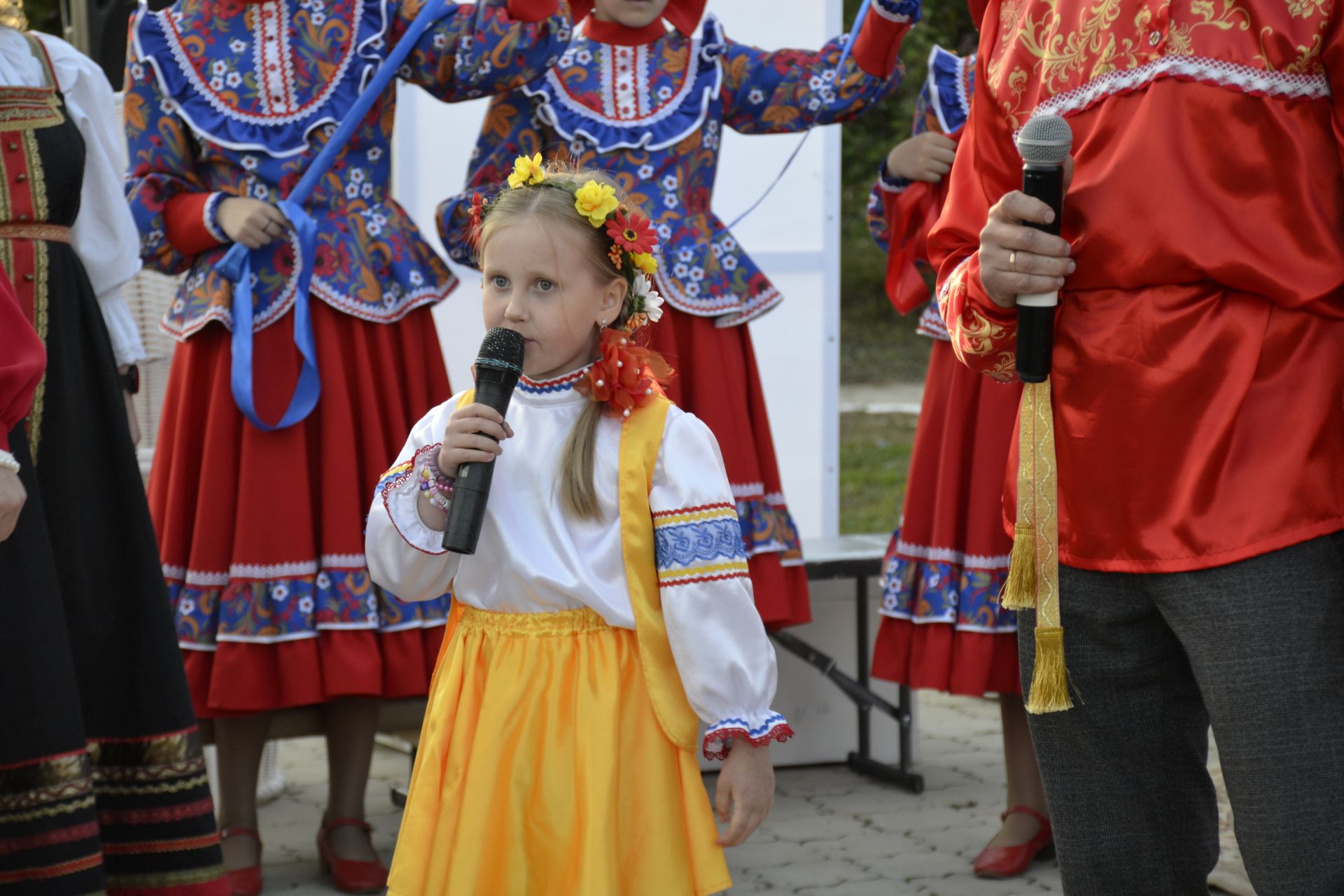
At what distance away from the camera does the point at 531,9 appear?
11.1ft

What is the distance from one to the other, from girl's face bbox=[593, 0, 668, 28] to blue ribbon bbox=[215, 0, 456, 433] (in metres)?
0.52

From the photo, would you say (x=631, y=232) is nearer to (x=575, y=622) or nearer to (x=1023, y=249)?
(x=575, y=622)

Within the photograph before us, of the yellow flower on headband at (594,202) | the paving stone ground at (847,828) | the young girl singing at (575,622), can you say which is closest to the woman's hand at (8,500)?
the young girl singing at (575,622)

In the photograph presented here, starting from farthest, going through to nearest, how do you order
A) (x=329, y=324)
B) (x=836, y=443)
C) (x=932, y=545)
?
1. (x=836, y=443)
2. (x=932, y=545)
3. (x=329, y=324)

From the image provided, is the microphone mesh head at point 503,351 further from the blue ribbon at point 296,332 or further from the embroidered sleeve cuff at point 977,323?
the blue ribbon at point 296,332

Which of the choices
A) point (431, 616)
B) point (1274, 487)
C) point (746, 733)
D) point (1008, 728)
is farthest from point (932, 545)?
point (1274, 487)

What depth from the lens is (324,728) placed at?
3539mm

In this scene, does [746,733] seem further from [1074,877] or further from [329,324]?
[329,324]

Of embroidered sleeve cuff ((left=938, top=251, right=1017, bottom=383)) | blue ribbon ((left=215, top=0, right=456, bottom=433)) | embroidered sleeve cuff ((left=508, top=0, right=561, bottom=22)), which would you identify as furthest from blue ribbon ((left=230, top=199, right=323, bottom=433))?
embroidered sleeve cuff ((left=938, top=251, right=1017, bottom=383))

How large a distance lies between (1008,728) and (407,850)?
1.84m

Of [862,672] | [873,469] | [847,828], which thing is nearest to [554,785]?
[847,828]

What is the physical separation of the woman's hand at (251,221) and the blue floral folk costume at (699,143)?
0.42 m

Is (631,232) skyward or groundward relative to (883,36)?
groundward

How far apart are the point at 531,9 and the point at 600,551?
64.0 inches
